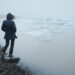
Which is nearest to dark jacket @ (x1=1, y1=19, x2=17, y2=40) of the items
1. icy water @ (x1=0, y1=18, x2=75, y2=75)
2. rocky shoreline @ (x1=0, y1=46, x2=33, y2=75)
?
rocky shoreline @ (x1=0, y1=46, x2=33, y2=75)

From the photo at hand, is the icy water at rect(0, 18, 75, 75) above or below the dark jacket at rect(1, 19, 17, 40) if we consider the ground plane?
below

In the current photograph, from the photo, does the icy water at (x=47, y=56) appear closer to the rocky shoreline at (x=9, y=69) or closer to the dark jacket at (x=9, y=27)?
the rocky shoreline at (x=9, y=69)

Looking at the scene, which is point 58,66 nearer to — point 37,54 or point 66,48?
point 37,54

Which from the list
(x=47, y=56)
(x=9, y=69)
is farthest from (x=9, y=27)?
(x=47, y=56)

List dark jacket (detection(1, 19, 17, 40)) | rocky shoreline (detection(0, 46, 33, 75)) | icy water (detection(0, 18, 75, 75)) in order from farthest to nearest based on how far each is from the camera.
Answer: icy water (detection(0, 18, 75, 75)) < dark jacket (detection(1, 19, 17, 40)) < rocky shoreline (detection(0, 46, 33, 75))

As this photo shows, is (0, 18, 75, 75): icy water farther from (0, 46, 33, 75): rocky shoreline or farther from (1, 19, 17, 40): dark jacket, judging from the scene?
(1, 19, 17, 40): dark jacket

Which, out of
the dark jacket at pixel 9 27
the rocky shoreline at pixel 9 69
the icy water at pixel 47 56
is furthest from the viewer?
the icy water at pixel 47 56

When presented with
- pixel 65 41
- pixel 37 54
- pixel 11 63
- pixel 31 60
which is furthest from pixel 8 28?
pixel 65 41

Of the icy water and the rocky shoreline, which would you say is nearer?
the rocky shoreline

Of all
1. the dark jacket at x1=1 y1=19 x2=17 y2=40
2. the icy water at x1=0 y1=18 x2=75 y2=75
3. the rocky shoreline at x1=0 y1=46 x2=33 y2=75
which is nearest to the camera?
the rocky shoreline at x1=0 y1=46 x2=33 y2=75

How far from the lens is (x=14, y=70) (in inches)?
232

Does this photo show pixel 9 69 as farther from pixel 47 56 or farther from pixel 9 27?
pixel 47 56

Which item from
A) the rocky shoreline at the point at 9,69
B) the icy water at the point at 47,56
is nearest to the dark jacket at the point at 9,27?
the rocky shoreline at the point at 9,69

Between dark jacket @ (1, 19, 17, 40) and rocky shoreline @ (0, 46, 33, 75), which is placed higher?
dark jacket @ (1, 19, 17, 40)
